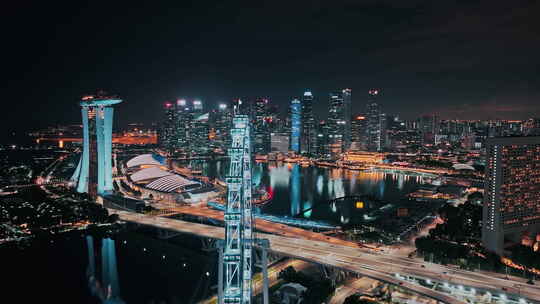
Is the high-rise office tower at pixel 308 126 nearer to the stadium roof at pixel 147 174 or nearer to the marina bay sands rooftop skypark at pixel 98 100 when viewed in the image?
the stadium roof at pixel 147 174

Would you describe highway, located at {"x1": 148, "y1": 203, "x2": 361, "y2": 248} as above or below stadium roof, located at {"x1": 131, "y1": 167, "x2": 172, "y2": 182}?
below

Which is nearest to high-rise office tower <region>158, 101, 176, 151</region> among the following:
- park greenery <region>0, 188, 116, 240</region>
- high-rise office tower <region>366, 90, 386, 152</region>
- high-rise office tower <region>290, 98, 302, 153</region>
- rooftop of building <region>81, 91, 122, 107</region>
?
high-rise office tower <region>290, 98, 302, 153</region>

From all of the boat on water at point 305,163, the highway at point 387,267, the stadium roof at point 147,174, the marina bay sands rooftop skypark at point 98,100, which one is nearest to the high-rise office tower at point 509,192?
the highway at point 387,267

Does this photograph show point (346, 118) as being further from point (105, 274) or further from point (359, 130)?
point (105, 274)

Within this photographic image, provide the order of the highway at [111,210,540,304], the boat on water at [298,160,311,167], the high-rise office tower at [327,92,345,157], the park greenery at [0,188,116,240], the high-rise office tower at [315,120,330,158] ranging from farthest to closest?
the high-rise office tower at [327,92,345,157], the high-rise office tower at [315,120,330,158], the boat on water at [298,160,311,167], the park greenery at [0,188,116,240], the highway at [111,210,540,304]

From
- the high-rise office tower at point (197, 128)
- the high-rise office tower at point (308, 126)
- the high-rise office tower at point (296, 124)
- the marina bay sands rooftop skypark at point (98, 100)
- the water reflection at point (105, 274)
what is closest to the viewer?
the water reflection at point (105, 274)

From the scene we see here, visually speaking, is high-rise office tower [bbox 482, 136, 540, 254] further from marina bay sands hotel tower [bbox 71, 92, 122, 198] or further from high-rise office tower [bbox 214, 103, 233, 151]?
high-rise office tower [bbox 214, 103, 233, 151]
